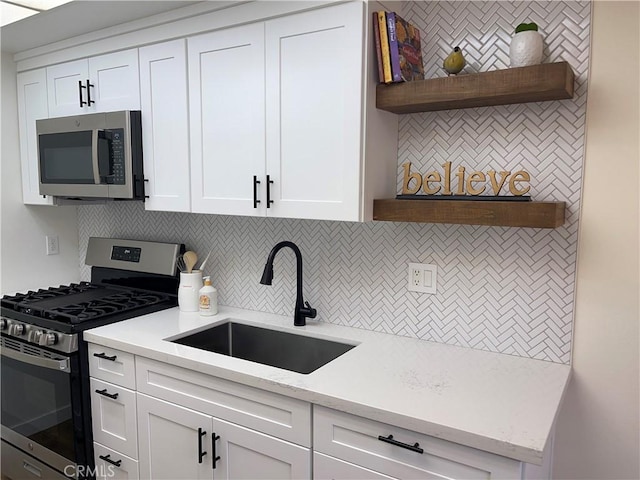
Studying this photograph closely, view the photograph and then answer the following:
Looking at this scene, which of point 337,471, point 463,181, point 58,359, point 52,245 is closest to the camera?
point 337,471

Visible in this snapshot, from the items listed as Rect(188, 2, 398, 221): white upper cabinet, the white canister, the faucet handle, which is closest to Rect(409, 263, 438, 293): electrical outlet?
Rect(188, 2, 398, 221): white upper cabinet

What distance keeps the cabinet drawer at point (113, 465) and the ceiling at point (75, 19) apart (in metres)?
1.84

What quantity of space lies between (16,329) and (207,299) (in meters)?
0.87

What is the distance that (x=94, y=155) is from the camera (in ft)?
7.23

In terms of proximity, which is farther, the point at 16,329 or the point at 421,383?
the point at 16,329

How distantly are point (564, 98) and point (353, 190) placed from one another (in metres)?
0.73

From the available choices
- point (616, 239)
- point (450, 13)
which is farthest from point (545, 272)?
point (450, 13)

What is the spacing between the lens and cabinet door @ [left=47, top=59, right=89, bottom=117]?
93.5 inches

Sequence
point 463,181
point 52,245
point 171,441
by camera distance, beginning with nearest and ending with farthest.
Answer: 1. point 463,181
2. point 171,441
3. point 52,245

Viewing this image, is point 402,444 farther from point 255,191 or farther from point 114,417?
point 114,417

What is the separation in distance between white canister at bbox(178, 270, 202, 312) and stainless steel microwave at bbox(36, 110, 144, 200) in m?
0.44

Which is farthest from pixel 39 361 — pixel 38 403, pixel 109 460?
pixel 109 460

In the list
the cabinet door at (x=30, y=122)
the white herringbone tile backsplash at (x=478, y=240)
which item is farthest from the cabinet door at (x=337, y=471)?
the cabinet door at (x=30, y=122)

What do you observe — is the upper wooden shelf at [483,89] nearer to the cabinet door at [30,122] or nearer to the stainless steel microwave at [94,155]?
the stainless steel microwave at [94,155]
